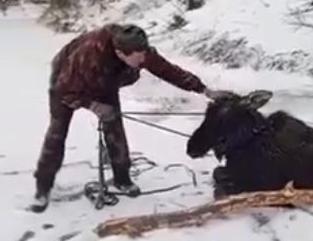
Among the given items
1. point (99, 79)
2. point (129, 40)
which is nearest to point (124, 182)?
point (99, 79)

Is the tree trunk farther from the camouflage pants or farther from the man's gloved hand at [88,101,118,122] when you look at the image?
the man's gloved hand at [88,101,118,122]

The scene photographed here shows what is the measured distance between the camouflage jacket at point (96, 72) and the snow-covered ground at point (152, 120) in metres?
0.81

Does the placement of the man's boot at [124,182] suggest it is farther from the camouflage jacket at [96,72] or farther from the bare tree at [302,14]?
the bare tree at [302,14]

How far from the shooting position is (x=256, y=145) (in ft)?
19.2

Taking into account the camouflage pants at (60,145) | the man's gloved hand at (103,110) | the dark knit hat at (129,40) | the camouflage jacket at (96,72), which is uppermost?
the dark knit hat at (129,40)

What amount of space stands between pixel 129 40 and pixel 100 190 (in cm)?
113

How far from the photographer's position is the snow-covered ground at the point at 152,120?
232 inches

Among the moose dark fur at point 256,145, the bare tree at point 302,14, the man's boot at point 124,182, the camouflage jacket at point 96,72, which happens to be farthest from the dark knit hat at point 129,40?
the bare tree at point 302,14

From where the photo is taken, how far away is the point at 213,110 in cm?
611

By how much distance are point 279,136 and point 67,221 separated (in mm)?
1541

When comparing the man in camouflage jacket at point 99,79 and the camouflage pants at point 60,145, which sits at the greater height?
the man in camouflage jacket at point 99,79

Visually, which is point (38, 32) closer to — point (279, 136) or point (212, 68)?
point (212, 68)

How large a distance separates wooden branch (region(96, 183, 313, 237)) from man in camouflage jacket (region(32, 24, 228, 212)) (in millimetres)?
947

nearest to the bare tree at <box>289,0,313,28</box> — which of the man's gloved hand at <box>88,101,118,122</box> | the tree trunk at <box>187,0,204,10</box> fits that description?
the tree trunk at <box>187,0,204,10</box>
